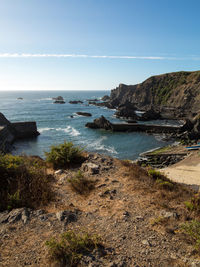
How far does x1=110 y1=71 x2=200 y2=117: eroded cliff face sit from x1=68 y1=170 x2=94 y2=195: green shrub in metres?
74.5

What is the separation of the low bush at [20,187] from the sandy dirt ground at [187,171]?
47.1 feet

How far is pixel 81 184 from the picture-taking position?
6934mm

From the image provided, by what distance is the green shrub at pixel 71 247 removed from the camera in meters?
3.30

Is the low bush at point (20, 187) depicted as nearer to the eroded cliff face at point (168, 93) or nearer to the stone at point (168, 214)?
the stone at point (168, 214)

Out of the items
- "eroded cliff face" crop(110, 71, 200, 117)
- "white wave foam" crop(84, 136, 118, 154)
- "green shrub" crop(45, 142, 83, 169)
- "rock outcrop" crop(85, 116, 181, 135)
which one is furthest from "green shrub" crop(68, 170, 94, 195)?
"eroded cliff face" crop(110, 71, 200, 117)

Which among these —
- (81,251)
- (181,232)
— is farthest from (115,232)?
(181,232)

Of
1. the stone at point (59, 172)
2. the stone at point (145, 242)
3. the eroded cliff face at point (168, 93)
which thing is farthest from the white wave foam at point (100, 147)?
the eroded cliff face at point (168, 93)

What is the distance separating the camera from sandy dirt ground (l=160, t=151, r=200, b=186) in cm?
1827

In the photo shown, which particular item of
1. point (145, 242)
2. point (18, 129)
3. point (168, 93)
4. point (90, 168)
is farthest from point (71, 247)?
point (168, 93)

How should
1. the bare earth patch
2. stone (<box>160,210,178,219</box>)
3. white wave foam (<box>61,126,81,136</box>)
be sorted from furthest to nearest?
white wave foam (<box>61,126,81,136</box>)
stone (<box>160,210,178,219</box>)
the bare earth patch

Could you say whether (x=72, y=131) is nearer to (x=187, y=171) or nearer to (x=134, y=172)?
(x=187, y=171)

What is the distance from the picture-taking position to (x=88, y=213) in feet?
16.5

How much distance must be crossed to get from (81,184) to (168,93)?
337 feet

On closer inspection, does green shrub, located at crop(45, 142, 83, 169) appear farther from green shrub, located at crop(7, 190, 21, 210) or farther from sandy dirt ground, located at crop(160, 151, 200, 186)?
sandy dirt ground, located at crop(160, 151, 200, 186)
